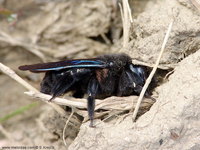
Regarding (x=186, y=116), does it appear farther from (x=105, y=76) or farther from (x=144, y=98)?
(x=105, y=76)

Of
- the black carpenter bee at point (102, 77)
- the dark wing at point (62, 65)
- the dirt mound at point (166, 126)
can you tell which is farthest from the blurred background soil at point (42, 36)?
the dirt mound at point (166, 126)

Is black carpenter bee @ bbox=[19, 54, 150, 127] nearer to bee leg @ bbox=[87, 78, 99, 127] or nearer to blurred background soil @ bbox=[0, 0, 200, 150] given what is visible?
bee leg @ bbox=[87, 78, 99, 127]

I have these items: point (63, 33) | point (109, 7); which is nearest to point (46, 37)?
point (63, 33)

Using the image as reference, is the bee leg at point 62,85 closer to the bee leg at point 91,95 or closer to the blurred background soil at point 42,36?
the bee leg at point 91,95

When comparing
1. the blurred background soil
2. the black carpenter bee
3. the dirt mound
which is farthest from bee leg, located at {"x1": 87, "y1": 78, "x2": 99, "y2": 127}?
the blurred background soil

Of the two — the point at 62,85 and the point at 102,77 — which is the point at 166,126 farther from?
the point at 62,85

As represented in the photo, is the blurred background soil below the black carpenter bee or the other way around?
below

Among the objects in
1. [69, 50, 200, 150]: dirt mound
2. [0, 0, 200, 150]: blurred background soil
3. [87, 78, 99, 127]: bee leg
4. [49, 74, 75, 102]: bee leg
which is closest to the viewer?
[69, 50, 200, 150]: dirt mound

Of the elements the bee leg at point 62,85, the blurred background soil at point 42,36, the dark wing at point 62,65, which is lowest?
the blurred background soil at point 42,36

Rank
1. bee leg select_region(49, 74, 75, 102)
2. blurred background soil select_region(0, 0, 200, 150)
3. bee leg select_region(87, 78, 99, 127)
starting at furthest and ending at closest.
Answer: blurred background soil select_region(0, 0, 200, 150) → bee leg select_region(49, 74, 75, 102) → bee leg select_region(87, 78, 99, 127)

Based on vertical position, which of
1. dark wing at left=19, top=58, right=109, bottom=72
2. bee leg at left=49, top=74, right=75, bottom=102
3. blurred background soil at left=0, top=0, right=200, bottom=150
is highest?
dark wing at left=19, top=58, right=109, bottom=72
